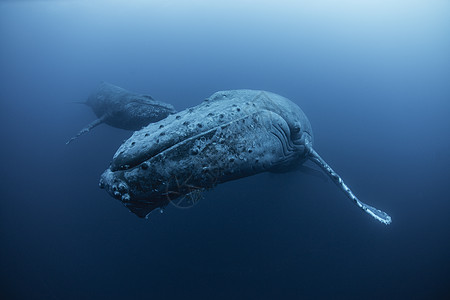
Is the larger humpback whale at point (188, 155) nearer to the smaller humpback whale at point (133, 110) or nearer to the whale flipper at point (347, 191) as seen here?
the whale flipper at point (347, 191)

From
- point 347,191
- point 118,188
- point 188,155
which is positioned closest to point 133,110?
point 118,188

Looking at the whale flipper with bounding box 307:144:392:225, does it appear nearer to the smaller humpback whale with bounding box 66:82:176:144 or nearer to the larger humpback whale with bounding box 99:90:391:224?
the larger humpback whale with bounding box 99:90:391:224

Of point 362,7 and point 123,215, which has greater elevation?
point 362,7

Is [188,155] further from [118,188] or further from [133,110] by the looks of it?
[133,110]

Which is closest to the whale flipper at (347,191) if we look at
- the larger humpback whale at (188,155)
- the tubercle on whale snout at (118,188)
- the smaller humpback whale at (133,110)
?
the larger humpback whale at (188,155)

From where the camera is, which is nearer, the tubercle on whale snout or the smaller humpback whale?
the tubercle on whale snout

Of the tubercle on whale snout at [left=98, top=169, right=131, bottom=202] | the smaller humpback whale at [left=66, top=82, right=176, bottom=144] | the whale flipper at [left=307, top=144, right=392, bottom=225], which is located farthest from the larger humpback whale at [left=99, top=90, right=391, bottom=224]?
the smaller humpback whale at [left=66, top=82, right=176, bottom=144]

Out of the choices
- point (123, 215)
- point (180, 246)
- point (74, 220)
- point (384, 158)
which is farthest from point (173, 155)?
point (384, 158)

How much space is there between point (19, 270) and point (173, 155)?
12.0m

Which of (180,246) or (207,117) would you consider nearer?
(207,117)

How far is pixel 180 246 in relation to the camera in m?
7.93

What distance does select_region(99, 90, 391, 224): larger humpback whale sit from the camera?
2.59 m

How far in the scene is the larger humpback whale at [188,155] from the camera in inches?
102

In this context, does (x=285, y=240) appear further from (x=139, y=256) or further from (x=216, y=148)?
(x=216, y=148)
